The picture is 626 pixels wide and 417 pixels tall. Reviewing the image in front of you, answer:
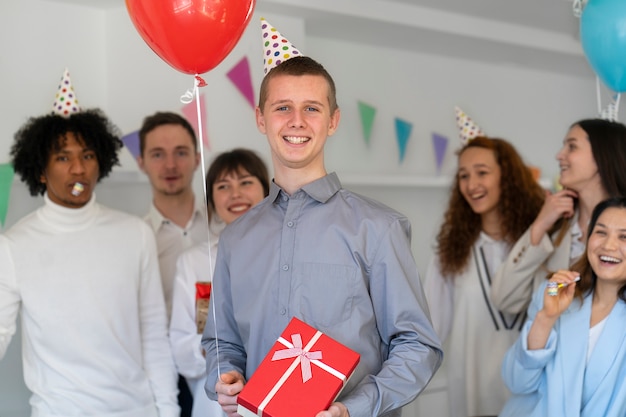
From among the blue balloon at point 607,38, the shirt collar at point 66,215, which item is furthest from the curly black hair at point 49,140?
the blue balloon at point 607,38

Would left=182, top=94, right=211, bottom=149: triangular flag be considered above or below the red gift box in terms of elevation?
above

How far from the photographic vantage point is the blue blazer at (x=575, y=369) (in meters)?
2.16

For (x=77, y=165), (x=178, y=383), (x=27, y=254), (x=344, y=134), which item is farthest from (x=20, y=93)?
(x=344, y=134)

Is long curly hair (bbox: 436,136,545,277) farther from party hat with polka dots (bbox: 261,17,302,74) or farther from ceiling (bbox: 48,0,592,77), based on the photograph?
party hat with polka dots (bbox: 261,17,302,74)

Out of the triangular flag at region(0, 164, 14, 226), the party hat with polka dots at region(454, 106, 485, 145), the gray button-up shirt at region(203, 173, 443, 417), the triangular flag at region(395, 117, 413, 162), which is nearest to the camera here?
the gray button-up shirt at region(203, 173, 443, 417)

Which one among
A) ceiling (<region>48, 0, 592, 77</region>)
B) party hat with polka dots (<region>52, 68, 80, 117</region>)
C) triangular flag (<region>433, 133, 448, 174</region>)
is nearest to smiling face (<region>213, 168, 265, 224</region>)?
party hat with polka dots (<region>52, 68, 80, 117</region>)

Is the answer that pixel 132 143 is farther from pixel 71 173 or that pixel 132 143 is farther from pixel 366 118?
pixel 366 118

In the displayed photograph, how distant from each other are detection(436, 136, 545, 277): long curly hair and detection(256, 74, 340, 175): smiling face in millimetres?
1410

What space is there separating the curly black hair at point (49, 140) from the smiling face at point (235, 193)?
15.9 inches

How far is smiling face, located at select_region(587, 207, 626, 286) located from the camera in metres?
2.21

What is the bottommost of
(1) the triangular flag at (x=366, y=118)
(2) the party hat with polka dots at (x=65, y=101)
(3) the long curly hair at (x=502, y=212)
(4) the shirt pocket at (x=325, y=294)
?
(4) the shirt pocket at (x=325, y=294)

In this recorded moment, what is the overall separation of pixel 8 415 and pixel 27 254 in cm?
90

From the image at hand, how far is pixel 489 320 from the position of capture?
293 centimetres

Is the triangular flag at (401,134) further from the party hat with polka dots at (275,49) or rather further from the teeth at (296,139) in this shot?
the teeth at (296,139)
